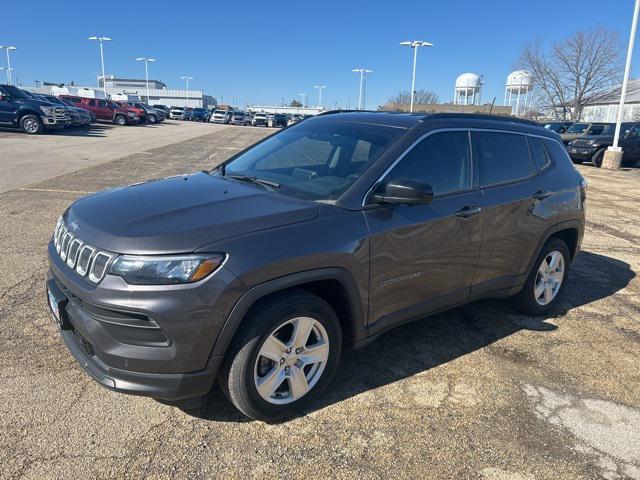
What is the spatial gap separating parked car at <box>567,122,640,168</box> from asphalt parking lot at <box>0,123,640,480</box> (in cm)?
1856

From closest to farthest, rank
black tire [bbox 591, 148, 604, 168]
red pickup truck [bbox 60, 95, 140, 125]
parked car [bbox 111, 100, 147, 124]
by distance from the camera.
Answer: black tire [bbox 591, 148, 604, 168] < red pickup truck [bbox 60, 95, 140, 125] < parked car [bbox 111, 100, 147, 124]

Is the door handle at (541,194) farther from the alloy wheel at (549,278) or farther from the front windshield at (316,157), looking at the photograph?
the front windshield at (316,157)

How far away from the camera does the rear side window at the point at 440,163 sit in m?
3.39

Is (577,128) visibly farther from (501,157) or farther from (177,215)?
(177,215)

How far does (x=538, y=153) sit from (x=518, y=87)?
57.6m

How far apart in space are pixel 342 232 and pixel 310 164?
3.18 feet

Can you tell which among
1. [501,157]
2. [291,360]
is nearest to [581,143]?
[501,157]

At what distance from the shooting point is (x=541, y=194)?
13.9 feet

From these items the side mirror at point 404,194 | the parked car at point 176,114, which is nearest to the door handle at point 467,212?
the side mirror at point 404,194

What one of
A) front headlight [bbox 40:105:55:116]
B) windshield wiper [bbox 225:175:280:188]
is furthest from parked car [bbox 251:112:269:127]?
windshield wiper [bbox 225:175:280:188]

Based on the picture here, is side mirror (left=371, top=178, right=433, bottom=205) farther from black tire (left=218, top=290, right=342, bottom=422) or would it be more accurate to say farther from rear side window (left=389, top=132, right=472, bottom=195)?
black tire (left=218, top=290, right=342, bottom=422)

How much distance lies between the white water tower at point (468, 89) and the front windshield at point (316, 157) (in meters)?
67.3

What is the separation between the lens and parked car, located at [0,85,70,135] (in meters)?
22.0

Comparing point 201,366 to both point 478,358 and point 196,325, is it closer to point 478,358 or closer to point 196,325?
point 196,325
